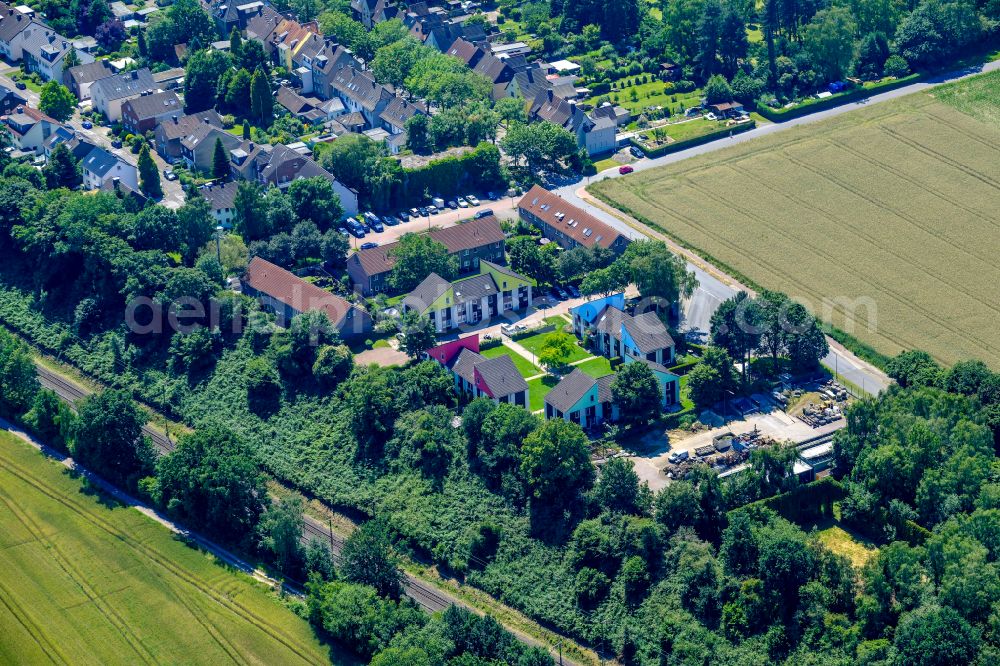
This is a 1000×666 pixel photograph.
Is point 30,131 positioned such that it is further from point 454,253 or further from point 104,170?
point 454,253

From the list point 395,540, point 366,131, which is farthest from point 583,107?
point 395,540

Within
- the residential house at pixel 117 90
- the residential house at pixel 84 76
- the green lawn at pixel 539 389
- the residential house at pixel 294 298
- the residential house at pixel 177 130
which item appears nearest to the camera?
the green lawn at pixel 539 389

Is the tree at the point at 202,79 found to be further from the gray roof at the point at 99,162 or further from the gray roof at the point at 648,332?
the gray roof at the point at 648,332

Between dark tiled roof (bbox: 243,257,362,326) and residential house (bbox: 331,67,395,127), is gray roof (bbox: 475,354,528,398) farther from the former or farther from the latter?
residential house (bbox: 331,67,395,127)

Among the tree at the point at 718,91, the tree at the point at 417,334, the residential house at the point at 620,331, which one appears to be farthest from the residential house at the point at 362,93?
the residential house at the point at 620,331

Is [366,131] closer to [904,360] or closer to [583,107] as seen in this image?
[583,107]

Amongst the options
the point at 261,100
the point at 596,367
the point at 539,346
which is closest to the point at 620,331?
the point at 596,367

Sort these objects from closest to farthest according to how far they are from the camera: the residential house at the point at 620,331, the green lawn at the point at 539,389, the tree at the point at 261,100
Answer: the green lawn at the point at 539,389, the residential house at the point at 620,331, the tree at the point at 261,100
